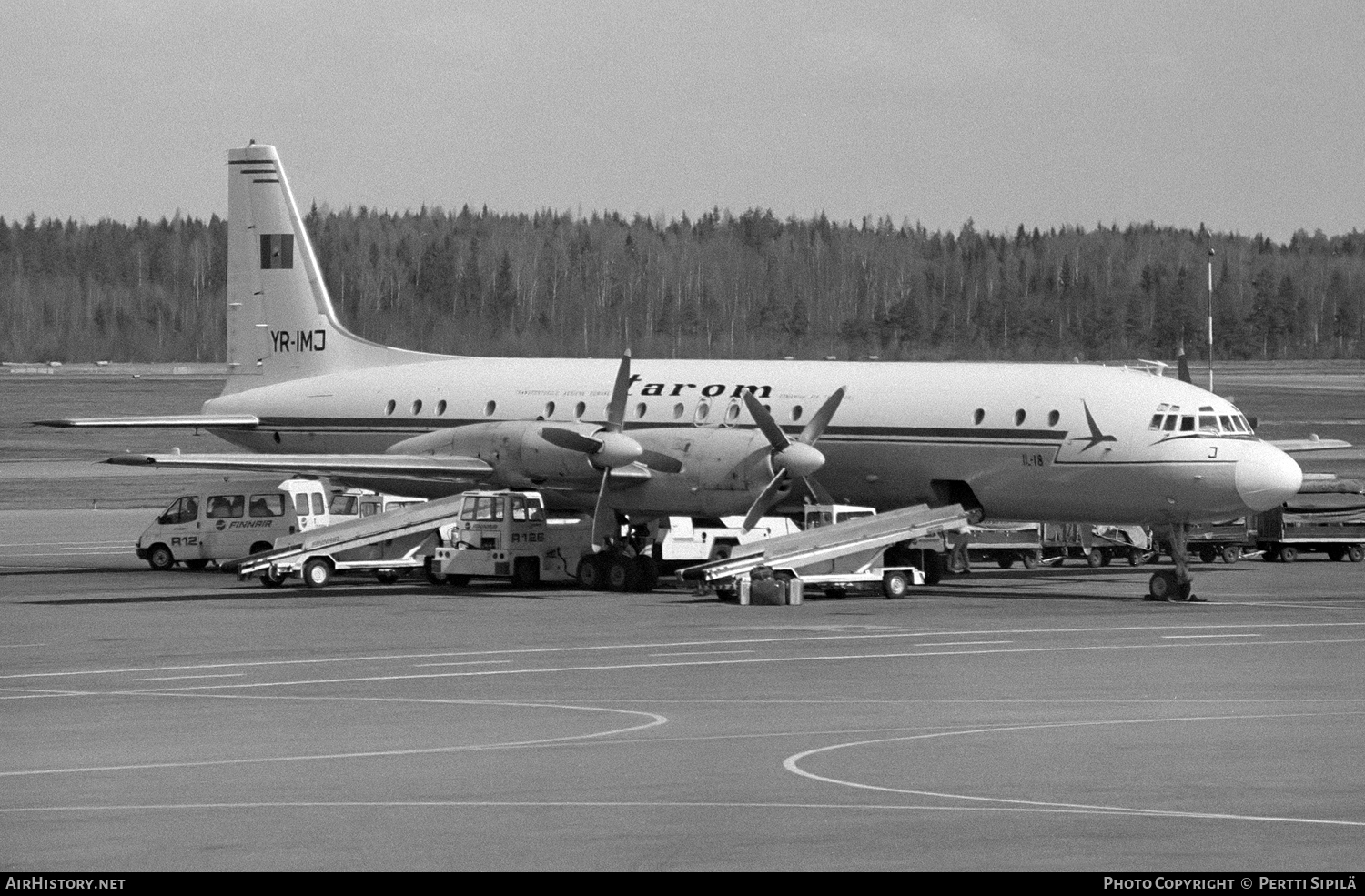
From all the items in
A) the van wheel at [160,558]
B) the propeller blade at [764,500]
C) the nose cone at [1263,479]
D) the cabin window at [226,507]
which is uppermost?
the nose cone at [1263,479]

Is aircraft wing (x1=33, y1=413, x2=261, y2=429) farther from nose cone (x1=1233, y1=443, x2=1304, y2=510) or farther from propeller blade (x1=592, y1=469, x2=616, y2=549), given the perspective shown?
nose cone (x1=1233, y1=443, x2=1304, y2=510)

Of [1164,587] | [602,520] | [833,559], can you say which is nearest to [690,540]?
[602,520]

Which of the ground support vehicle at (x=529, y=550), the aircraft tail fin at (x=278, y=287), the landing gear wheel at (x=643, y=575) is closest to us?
the landing gear wheel at (x=643, y=575)

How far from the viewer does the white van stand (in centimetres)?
4519

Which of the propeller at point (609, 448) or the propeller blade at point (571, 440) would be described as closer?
the propeller at point (609, 448)

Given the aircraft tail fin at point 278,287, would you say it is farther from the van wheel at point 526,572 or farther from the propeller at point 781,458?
the propeller at point 781,458

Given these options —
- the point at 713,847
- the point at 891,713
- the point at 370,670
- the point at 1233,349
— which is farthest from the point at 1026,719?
the point at 1233,349

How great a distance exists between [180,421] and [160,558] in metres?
3.41

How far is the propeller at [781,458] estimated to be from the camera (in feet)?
123

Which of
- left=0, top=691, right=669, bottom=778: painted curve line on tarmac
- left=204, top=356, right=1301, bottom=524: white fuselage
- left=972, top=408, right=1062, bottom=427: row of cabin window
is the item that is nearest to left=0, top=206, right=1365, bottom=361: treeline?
left=204, top=356, right=1301, bottom=524: white fuselage

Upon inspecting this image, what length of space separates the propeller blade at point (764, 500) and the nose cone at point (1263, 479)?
8.56 metres

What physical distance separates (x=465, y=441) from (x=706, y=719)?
74.2 feet

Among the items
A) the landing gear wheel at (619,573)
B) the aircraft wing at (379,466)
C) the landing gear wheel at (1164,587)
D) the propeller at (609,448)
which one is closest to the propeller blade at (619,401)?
the propeller at (609,448)

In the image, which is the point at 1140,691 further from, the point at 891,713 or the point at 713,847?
the point at 713,847
